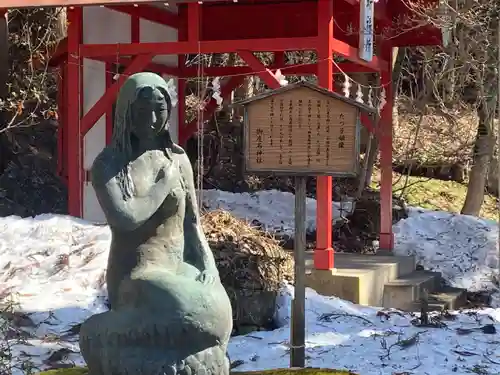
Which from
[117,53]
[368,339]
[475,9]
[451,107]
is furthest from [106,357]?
[451,107]

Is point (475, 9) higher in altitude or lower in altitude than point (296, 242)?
higher

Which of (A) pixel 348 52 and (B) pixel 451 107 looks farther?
(B) pixel 451 107

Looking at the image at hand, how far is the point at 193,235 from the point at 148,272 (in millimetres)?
368

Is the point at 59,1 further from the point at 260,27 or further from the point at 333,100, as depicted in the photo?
the point at 333,100

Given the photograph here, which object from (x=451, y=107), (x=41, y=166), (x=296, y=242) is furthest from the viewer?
(x=451, y=107)

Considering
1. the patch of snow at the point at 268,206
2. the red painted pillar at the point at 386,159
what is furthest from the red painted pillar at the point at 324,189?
the patch of snow at the point at 268,206

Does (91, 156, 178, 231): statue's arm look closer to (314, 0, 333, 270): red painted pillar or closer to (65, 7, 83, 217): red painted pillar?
(314, 0, 333, 270): red painted pillar

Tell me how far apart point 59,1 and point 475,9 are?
471 cm

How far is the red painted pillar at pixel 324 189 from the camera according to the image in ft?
28.1

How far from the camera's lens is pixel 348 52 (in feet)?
31.0

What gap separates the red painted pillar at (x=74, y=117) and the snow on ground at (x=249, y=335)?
0.63 m

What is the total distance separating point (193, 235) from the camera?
3.92m

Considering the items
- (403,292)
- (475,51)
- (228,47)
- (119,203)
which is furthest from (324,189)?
(119,203)

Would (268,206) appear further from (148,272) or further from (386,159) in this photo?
(148,272)
